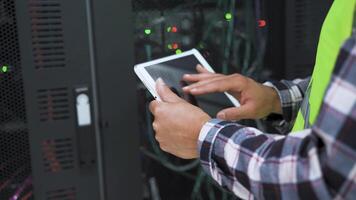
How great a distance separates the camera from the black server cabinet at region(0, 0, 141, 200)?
0.97 metres

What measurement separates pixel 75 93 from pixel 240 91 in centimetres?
38

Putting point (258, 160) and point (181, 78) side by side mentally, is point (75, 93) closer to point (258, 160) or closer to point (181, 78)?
point (181, 78)

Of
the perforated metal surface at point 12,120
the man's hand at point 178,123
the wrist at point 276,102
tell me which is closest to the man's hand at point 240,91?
the wrist at point 276,102

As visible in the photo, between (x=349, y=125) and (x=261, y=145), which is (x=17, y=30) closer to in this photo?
(x=261, y=145)

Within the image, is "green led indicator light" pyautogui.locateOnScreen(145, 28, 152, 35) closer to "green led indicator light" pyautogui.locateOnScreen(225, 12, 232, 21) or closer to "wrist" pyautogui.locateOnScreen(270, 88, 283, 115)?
"green led indicator light" pyautogui.locateOnScreen(225, 12, 232, 21)

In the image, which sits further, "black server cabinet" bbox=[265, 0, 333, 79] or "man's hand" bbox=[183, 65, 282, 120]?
"black server cabinet" bbox=[265, 0, 333, 79]

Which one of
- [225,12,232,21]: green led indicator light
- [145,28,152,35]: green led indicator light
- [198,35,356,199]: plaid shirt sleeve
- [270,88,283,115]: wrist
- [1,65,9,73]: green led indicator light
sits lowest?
[270,88,283,115]: wrist

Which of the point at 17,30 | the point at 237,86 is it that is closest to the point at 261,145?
the point at 237,86

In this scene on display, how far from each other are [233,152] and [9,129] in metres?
0.57

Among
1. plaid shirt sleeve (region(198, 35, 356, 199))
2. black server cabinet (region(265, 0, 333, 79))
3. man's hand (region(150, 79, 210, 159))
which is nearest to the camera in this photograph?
plaid shirt sleeve (region(198, 35, 356, 199))

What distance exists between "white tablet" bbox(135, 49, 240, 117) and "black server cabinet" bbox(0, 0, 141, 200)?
9 centimetres

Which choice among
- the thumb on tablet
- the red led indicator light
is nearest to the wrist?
the red led indicator light

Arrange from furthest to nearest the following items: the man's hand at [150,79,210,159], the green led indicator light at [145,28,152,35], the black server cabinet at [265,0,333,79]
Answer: the black server cabinet at [265,0,333,79]
the green led indicator light at [145,28,152,35]
the man's hand at [150,79,210,159]

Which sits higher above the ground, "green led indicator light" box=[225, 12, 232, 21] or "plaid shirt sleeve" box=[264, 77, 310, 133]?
"green led indicator light" box=[225, 12, 232, 21]
